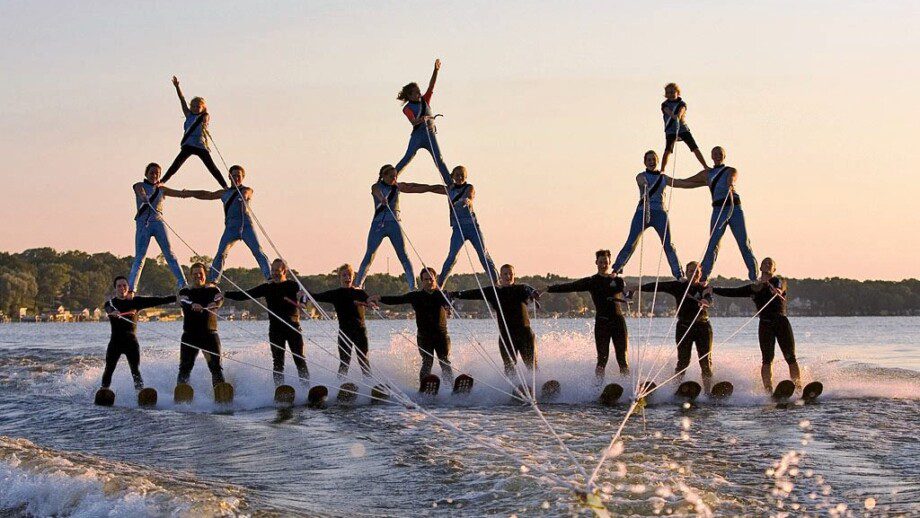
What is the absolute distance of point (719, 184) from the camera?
Result: 15375 millimetres

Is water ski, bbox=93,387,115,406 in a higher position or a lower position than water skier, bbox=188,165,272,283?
lower

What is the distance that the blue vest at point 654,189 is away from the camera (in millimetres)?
15375

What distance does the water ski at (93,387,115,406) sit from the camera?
1539 cm

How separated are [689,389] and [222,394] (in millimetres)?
6485

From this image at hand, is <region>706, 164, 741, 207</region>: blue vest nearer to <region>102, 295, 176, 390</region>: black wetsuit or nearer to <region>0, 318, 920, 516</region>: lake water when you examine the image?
<region>0, 318, 920, 516</region>: lake water

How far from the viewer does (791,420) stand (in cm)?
1296

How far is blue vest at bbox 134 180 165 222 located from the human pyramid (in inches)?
0.6

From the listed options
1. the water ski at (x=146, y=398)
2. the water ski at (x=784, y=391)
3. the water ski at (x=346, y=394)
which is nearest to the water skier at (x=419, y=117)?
the water ski at (x=346, y=394)

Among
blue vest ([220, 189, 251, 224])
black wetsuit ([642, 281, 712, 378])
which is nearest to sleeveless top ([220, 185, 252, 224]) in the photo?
blue vest ([220, 189, 251, 224])

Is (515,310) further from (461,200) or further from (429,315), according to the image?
(461,200)

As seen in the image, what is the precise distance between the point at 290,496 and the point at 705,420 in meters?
6.10

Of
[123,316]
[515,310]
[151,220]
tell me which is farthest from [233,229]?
[515,310]

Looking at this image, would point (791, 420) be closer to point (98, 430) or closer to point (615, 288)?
point (615, 288)

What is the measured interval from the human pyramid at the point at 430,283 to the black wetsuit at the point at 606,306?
0.01 meters
